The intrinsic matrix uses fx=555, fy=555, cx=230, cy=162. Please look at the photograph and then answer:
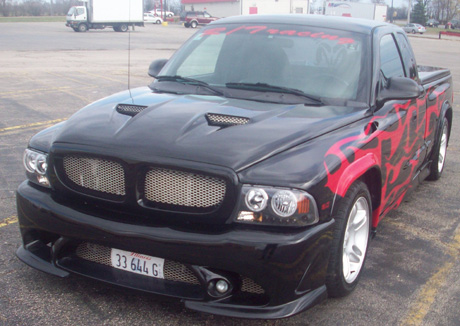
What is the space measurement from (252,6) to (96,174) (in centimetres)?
6750

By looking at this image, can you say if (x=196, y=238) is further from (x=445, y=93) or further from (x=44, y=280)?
(x=445, y=93)

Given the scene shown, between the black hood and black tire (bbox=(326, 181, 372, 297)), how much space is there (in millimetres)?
438

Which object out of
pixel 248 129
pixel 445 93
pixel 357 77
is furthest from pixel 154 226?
pixel 445 93

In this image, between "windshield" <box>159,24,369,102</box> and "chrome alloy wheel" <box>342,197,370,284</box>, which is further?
"windshield" <box>159,24,369,102</box>

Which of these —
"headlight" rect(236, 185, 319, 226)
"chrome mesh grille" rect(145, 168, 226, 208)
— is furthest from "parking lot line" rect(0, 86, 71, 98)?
"headlight" rect(236, 185, 319, 226)

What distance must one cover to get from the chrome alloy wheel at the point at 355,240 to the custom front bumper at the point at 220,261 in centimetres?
43

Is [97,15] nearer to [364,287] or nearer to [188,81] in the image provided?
[188,81]

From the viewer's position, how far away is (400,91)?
397cm

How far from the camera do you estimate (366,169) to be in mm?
Answer: 3391

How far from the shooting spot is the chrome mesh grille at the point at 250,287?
287 cm

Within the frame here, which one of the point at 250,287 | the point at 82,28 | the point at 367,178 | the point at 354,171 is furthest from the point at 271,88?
the point at 82,28

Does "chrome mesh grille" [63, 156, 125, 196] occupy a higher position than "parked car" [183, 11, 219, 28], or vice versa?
"parked car" [183, 11, 219, 28]

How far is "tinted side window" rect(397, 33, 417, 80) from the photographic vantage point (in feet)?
16.5

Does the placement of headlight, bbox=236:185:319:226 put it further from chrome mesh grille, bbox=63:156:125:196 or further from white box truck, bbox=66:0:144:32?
white box truck, bbox=66:0:144:32
